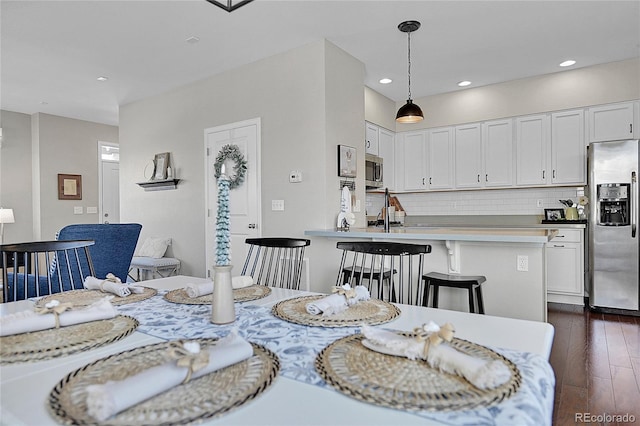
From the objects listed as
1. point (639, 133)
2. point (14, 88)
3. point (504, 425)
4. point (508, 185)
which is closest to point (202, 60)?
point (14, 88)

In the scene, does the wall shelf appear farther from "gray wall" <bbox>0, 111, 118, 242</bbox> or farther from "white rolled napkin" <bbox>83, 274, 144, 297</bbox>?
"white rolled napkin" <bbox>83, 274, 144, 297</bbox>

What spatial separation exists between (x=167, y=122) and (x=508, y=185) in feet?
15.0

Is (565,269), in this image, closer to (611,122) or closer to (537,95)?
(611,122)

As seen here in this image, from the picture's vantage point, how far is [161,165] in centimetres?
527

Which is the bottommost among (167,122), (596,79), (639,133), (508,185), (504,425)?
(504,425)

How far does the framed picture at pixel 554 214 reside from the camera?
4.88m

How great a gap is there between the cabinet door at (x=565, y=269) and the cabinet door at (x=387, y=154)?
2.26 m

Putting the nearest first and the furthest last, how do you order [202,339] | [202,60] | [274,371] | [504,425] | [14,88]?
[504,425], [274,371], [202,339], [202,60], [14,88]

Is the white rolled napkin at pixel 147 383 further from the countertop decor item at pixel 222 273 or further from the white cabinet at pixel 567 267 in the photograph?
the white cabinet at pixel 567 267

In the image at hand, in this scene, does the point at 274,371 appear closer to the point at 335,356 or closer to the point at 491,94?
the point at 335,356

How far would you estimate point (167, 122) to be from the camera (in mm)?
5277

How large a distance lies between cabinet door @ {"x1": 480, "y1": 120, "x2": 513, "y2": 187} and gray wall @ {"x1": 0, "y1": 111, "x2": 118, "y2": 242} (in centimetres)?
654

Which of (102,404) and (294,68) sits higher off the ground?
(294,68)

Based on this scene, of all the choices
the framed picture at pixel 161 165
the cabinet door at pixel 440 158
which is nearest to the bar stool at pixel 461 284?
the cabinet door at pixel 440 158
